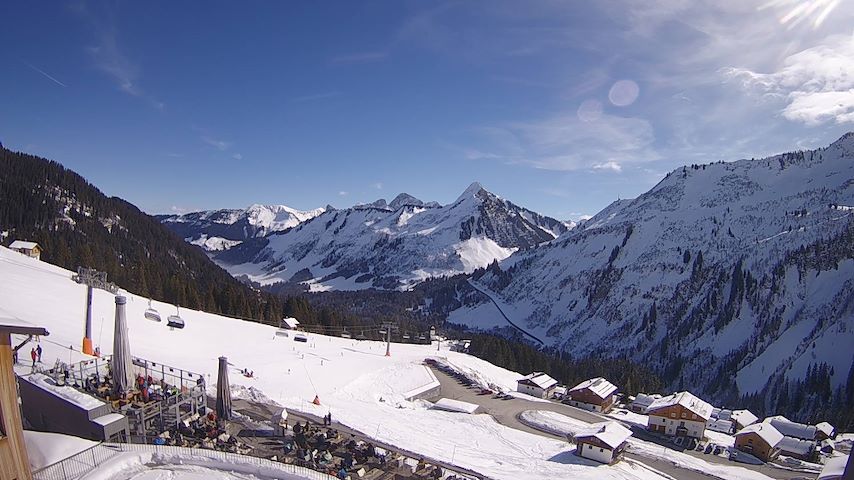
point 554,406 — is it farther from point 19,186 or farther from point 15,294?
point 19,186

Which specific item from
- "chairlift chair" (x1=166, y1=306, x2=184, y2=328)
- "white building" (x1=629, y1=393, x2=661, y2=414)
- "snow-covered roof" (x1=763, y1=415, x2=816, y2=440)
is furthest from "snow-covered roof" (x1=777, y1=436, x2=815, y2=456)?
"chairlift chair" (x1=166, y1=306, x2=184, y2=328)

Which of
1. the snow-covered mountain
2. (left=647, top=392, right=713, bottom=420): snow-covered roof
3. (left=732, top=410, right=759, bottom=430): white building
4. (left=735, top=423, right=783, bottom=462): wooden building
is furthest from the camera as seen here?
the snow-covered mountain

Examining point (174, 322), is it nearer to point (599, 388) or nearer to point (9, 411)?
point (9, 411)

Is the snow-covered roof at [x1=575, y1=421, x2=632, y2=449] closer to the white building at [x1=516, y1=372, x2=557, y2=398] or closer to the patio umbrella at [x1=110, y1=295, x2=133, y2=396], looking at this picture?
the white building at [x1=516, y1=372, x2=557, y2=398]

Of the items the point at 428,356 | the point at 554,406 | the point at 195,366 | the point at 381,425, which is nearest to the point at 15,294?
the point at 195,366

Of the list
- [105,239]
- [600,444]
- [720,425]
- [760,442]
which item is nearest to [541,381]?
[720,425]

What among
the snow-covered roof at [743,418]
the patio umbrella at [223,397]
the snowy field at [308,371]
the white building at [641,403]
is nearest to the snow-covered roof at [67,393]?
the snowy field at [308,371]

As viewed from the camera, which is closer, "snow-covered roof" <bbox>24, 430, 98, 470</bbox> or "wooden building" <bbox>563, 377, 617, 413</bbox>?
"snow-covered roof" <bbox>24, 430, 98, 470</bbox>

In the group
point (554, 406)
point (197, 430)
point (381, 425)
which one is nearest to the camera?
point (197, 430)

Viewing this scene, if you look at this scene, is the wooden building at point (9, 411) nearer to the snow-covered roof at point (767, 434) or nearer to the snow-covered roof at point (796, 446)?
the snow-covered roof at point (767, 434)
